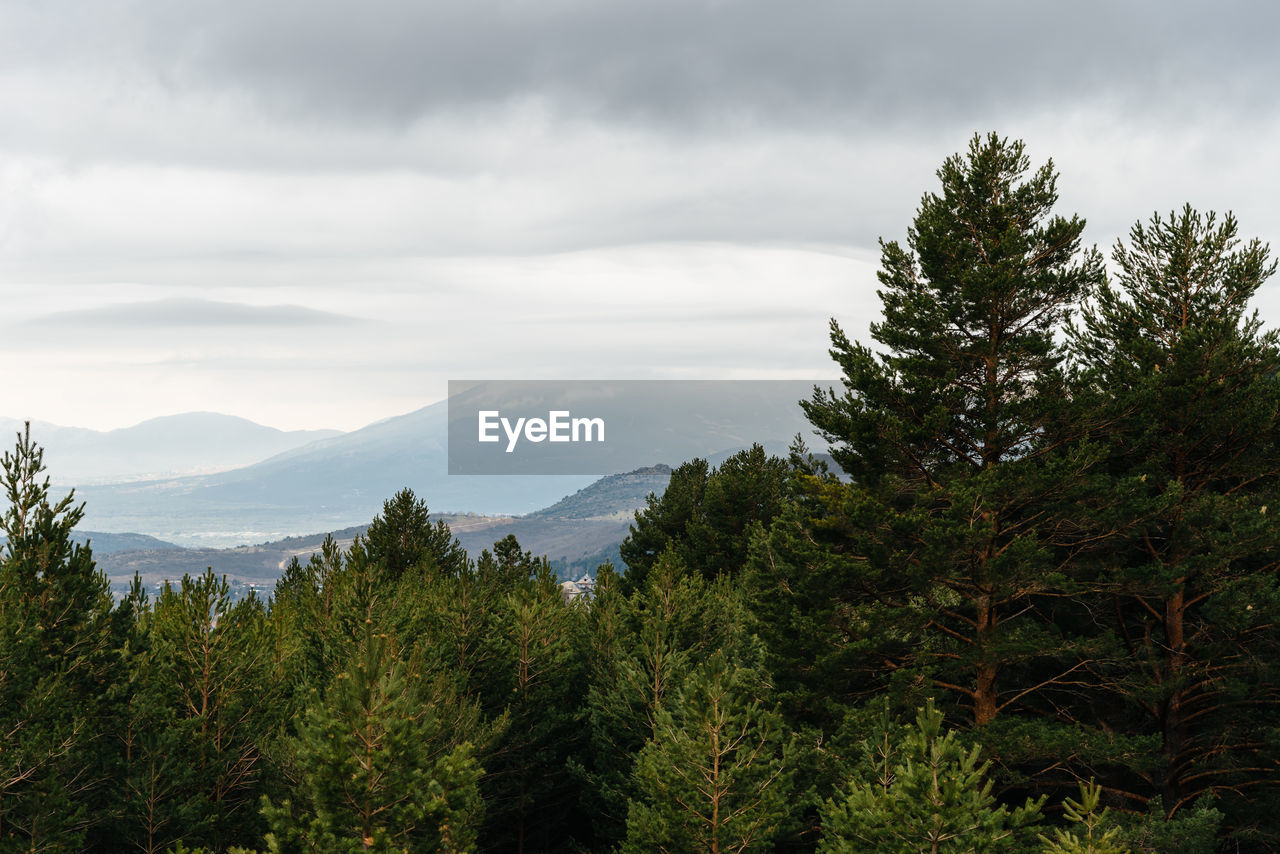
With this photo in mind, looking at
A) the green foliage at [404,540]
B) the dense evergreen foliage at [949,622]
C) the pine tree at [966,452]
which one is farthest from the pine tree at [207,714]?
the green foliage at [404,540]

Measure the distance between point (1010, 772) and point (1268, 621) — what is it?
7147 mm

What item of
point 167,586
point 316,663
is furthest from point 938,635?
point 167,586

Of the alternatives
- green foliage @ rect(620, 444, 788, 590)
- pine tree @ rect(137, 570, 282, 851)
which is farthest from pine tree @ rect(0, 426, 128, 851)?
green foliage @ rect(620, 444, 788, 590)

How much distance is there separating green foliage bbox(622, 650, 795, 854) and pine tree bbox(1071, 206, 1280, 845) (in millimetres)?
8193

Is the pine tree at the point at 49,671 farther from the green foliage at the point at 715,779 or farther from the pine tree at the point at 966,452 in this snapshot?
the pine tree at the point at 966,452

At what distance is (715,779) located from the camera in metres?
19.3

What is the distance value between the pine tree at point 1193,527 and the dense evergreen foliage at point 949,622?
89 mm

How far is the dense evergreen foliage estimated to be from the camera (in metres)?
19.9

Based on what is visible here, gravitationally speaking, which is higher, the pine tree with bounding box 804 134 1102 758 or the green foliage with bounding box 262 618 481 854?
Answer: the pine tree with bounding box 804 134 1102 758

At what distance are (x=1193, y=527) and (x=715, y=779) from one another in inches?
492

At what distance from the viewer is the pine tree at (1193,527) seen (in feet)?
68.1

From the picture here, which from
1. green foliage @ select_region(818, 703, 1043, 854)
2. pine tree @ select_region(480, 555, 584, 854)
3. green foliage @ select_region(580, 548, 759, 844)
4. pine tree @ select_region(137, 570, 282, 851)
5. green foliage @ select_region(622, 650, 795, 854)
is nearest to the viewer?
green foliage @ select_region(818, 703, 1043, 854)

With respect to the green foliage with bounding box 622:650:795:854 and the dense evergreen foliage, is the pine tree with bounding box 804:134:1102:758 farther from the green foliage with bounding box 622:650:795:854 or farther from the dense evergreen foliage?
the green foliage with bounding box 622:650:795:854

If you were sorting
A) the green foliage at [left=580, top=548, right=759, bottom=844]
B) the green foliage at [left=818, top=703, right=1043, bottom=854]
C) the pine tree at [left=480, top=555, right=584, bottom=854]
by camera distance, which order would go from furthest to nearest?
the pine tree at [left=480, top=555, right=584, bottom=854]
the green foliage at [left=580, top=548, right=759, bottom=844]
the green foliage at [left=818, top=703, right=1043, bottom=854]
